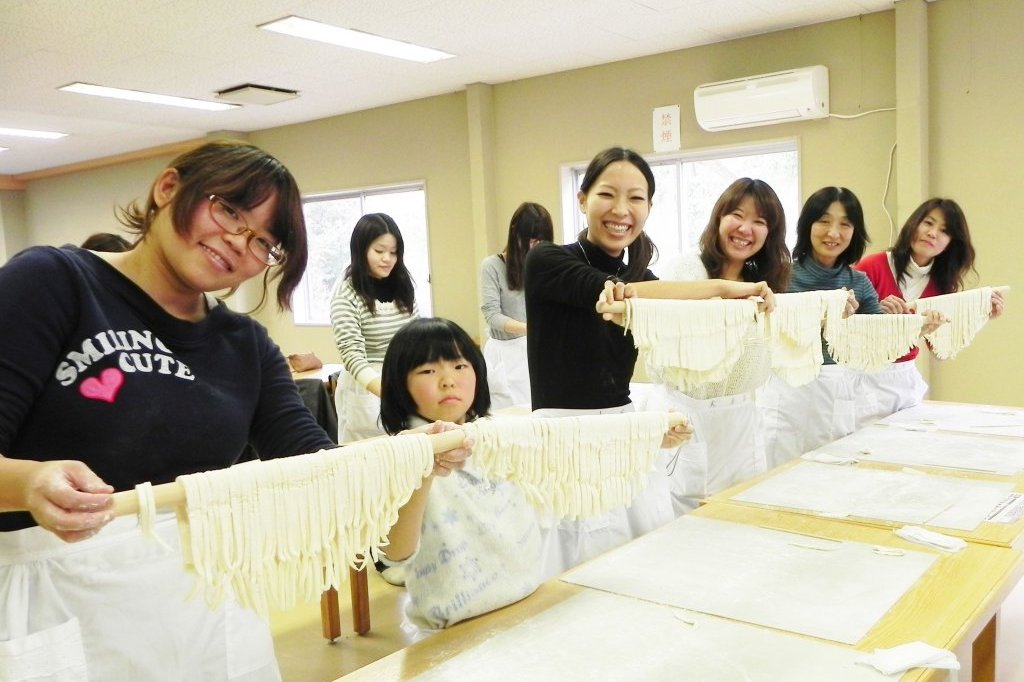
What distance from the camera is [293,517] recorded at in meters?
1.12

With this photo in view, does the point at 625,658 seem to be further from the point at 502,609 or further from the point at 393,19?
the point at 393,19

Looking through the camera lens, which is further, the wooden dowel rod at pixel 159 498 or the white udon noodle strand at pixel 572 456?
the white udon noodle strand at pixel 572 456

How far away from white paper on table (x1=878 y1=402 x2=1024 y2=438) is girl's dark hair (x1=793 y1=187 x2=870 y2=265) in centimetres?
66

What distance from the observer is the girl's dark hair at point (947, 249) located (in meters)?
3.32

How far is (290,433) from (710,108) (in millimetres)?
4624

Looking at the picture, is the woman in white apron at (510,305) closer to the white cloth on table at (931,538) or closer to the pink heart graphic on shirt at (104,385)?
the white cloth on table at (931,538)

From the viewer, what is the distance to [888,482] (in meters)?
2.20

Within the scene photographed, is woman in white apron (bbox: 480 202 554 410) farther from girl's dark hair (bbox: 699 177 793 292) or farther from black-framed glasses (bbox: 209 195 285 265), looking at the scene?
black-framed glasses (bbox: 209 195 285 265)

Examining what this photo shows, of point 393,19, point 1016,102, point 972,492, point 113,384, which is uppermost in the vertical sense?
point 393,19

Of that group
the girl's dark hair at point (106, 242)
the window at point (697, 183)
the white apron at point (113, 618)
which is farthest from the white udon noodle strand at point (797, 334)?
the window at point (697, 183)

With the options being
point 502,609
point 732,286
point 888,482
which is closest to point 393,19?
point 732,286

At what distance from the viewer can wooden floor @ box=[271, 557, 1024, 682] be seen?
2619 millimetres

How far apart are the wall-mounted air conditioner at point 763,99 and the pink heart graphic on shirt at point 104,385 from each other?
477cm

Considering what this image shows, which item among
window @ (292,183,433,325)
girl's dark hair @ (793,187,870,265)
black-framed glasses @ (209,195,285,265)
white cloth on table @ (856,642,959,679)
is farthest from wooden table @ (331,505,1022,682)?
window @ (292,183,433,325)
